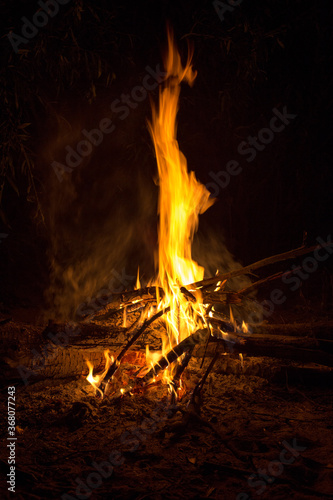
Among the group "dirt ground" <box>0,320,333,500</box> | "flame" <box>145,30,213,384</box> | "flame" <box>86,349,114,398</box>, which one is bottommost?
"dirt ground" <box>0,320,333,500</box>

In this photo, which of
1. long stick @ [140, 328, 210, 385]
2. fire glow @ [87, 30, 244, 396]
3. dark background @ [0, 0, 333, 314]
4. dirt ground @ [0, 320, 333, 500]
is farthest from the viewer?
dark background @ [0, 0, 333, 314]

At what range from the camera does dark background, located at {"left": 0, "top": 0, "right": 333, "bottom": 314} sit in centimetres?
516

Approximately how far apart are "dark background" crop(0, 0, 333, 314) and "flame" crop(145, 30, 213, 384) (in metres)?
1.17

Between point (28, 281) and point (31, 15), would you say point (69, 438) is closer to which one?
point (28, 281)

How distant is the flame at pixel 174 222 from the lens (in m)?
3.72

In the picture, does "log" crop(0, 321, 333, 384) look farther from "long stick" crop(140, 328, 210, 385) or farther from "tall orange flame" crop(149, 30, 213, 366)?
"tall orange flame" crop(149, 30, 213, 366)

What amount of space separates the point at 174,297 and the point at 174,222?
0.93 metres

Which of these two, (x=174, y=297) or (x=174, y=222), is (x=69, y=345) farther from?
(x=174, y=222)

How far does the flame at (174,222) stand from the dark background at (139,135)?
1.17m

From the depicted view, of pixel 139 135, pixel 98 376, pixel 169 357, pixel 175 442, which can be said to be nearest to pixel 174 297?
pixel 169 357

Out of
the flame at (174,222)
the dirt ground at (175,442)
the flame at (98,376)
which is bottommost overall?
the dirt ground at (175,442)

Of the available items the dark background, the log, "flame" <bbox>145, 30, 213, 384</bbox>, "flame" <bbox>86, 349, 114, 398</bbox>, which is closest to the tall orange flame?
"flame" <bbox>145, 30, 213, 384</bbox>

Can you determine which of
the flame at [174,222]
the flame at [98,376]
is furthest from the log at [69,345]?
the flame at [174,222]

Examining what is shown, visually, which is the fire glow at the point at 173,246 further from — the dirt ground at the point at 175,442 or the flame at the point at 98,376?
the dirt ground at the point at 175,442
